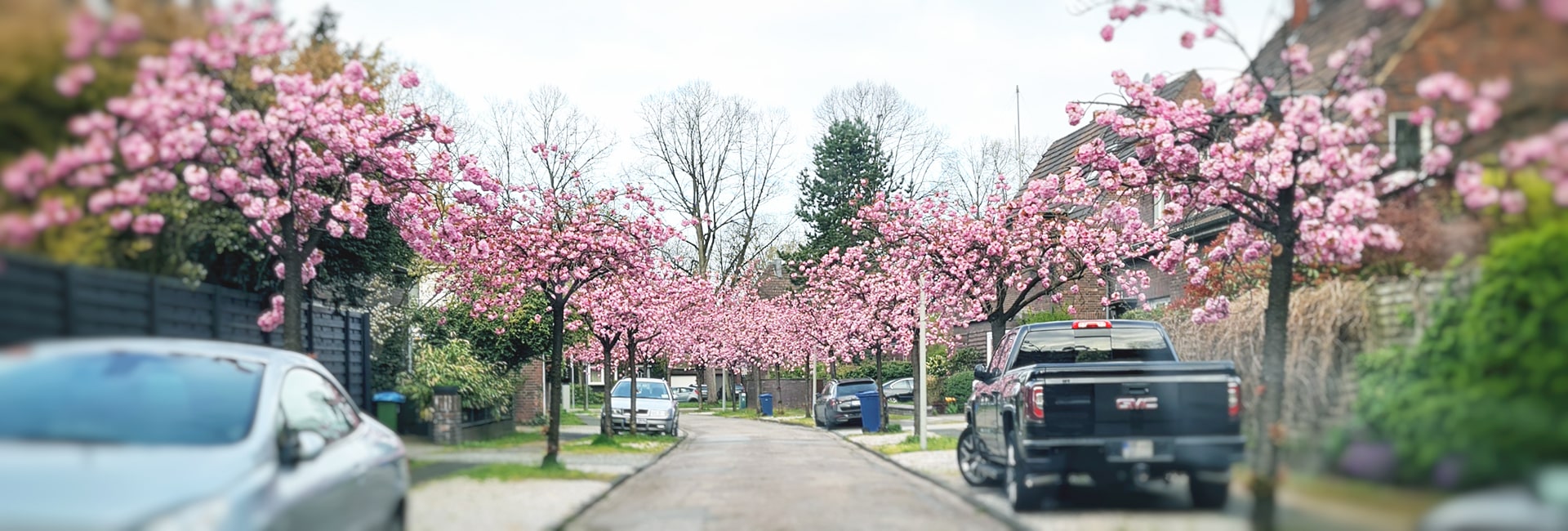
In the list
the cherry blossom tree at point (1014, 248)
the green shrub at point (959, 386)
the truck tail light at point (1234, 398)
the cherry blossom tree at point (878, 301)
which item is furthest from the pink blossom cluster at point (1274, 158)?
the green shrub at point (959, 386)

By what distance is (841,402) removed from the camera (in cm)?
3841

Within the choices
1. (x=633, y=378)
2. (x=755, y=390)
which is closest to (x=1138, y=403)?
(x=633, y=378)

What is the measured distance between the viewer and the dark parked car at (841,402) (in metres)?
38.3

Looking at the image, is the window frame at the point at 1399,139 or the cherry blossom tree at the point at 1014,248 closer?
the window frame at the point at 1399,139

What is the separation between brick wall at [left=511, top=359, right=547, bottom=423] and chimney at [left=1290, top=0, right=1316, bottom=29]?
25.1 m

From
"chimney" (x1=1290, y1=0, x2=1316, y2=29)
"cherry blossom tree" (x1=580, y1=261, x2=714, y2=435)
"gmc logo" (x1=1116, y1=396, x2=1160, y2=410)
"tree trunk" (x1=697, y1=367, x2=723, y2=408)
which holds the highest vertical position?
"chimney" (x1=1290, y1=0, x2=1316, y2=29)

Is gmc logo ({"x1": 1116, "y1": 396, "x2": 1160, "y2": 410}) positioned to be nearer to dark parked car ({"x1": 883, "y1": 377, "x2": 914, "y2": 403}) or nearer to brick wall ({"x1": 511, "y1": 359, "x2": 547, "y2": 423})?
brick wall ({"x1": 511, "y1": 359, "x2": 547, "y2": 423})

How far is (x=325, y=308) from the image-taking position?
730 inches

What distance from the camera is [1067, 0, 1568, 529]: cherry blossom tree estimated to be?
9.91m

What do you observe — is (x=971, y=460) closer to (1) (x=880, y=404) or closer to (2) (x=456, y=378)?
(2) (x=456, y=378)

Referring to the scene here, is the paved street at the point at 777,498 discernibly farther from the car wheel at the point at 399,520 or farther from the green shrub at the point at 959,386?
the green shrub at the point at 959,386

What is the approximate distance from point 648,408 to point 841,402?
24.0 ft

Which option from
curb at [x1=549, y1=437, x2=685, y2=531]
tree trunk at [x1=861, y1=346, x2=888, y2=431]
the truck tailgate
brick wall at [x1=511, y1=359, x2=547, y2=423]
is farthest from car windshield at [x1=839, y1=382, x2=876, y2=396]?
the truck tailgate

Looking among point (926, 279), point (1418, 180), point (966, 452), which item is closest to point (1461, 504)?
point (1418, 180)
